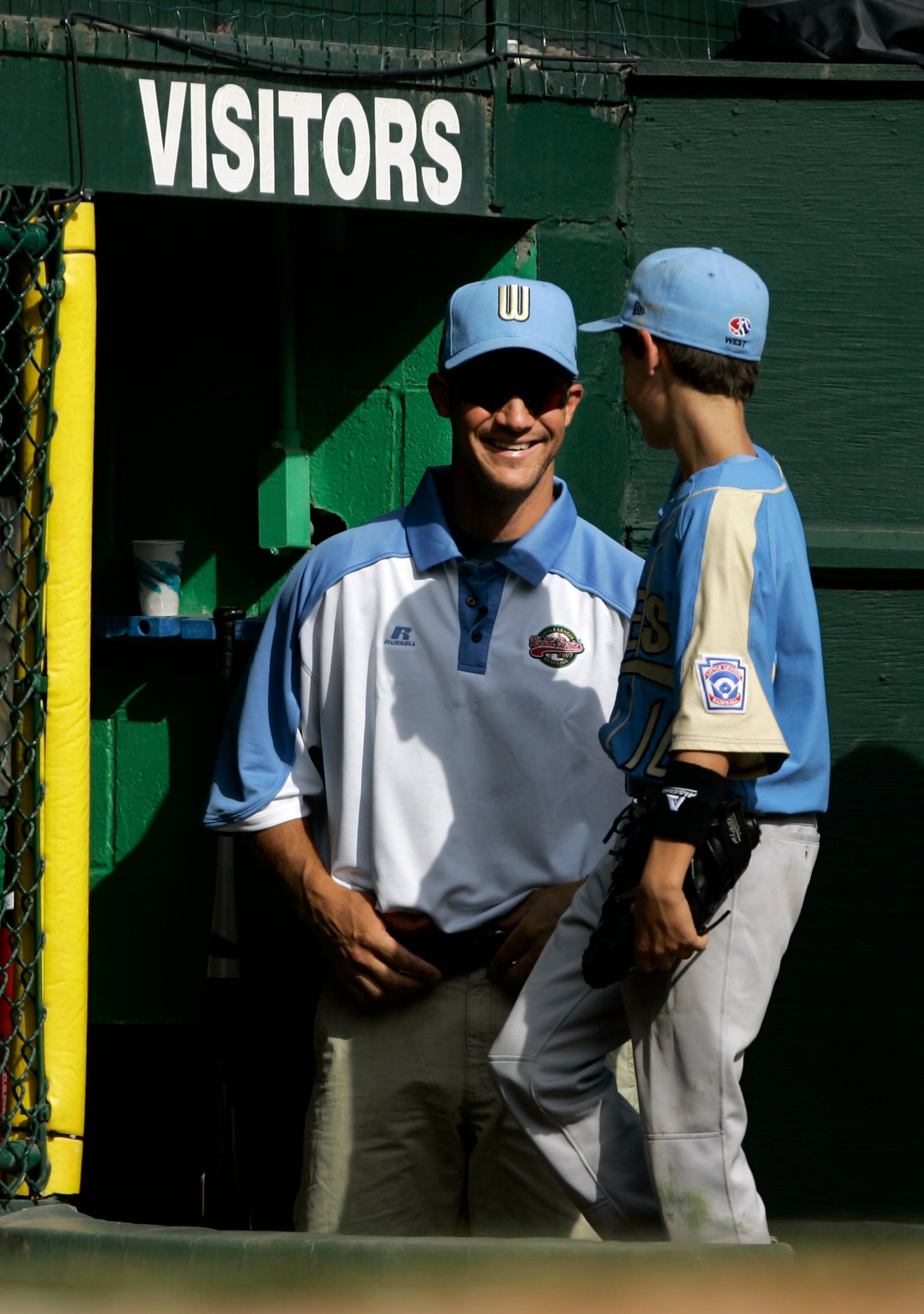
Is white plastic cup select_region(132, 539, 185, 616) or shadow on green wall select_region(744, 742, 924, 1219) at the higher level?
white plastic cup select_region(132, 539, 185, 616)

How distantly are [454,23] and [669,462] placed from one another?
150 centimetres

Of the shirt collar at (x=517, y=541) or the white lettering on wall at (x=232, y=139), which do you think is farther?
the white lettering on wall at (x=232, y=139)

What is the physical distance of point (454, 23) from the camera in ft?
15.1

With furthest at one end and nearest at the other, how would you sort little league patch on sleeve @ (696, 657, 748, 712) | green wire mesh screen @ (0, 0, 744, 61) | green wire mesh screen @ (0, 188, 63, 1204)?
green wire mesh screen @ (0, 0, 744, 61) < green wire mesh screen @ (0, 188, 63, 1204) < little league patch on sleeve @ (696, 657, 748, 712)

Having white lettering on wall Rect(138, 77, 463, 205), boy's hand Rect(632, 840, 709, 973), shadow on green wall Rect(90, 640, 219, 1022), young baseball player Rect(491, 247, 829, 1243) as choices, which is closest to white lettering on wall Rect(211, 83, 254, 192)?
white lettering on wall Rect(138, 77, 463, 205)

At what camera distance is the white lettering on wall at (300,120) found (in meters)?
4.23

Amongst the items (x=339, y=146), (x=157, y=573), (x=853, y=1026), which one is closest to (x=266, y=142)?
(x=339, y=146)

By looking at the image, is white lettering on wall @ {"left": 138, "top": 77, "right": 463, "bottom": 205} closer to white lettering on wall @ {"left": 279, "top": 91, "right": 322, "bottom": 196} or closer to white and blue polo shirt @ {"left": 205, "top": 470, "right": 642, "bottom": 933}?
white lettering on wall @ {"left": 279, "top": 91, "right": 322, "bottom": 196}

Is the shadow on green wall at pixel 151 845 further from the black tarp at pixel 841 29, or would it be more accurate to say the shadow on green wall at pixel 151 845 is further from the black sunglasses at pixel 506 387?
the black tarp at pixel 841 29

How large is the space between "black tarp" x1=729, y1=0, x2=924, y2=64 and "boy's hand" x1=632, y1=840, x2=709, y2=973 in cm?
300

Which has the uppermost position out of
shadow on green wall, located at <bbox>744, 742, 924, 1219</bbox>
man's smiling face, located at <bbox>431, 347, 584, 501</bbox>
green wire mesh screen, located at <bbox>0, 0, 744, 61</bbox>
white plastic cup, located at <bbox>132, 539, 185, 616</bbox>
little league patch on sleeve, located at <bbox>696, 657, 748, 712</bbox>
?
green wire mesh screen, located at <bbox>0, 0, 744, 61</bbox>

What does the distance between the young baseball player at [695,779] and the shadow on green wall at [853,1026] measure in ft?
5.23

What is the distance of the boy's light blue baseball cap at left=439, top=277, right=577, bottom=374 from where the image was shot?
3.51 meters

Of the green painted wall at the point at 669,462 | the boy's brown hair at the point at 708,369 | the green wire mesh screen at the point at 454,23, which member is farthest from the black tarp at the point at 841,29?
the boy's brown hair at the point at 708,369
